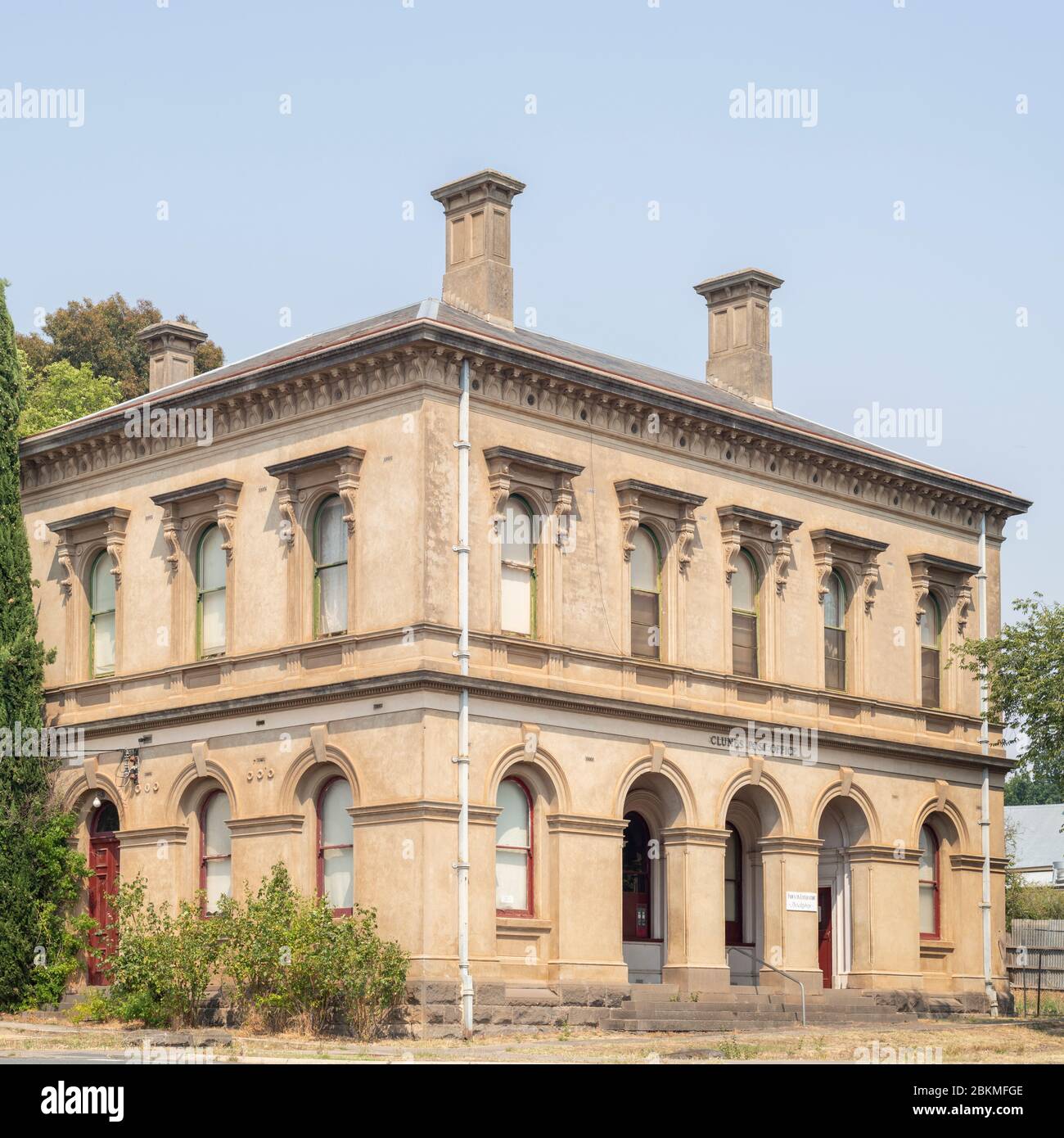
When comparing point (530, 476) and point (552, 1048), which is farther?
point (530, 476)

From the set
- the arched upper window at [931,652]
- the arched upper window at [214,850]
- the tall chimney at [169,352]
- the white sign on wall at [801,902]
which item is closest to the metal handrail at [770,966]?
the white sign on wall at [801,902]

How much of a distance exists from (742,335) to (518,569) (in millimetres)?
11340

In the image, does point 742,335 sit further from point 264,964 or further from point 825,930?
point 264,964

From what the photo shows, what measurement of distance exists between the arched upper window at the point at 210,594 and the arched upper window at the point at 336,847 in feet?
11.6

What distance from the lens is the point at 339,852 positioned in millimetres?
30625

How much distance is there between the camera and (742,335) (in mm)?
40812

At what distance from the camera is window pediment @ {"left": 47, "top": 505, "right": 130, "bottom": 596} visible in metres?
34.9

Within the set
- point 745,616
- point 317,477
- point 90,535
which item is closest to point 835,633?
point 745,616

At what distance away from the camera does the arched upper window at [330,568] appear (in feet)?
103

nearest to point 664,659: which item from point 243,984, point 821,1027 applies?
point 821,1027

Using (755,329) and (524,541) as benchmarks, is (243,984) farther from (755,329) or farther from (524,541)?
(755,329)

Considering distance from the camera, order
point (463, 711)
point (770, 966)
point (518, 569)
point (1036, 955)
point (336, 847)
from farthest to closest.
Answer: point (1036, 955) < point (770, 966) < point (518, 569) < point (336, 847) < point (463, 711)
